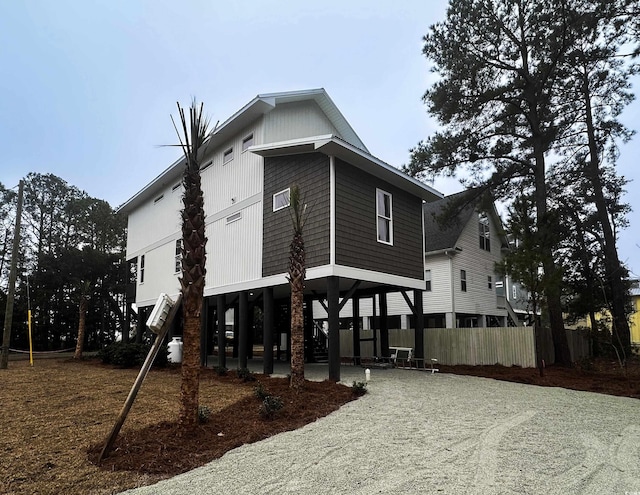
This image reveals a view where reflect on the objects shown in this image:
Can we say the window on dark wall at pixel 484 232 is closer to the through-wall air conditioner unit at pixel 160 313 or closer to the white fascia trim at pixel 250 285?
the white fascia trim at pixel 250 285

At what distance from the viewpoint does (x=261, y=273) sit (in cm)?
1263

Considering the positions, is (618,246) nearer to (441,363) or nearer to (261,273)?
(441,363)

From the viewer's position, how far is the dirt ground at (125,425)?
14.6ft

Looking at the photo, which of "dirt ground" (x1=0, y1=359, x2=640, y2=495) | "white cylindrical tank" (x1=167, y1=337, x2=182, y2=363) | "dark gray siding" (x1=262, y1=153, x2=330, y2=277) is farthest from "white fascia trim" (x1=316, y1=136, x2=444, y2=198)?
"white cylindrical tank" (x1=167, y1=337, x2=182, y2=363)

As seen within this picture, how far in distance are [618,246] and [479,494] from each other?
18.9 meters

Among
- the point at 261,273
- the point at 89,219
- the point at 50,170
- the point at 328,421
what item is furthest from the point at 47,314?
the point at 328,421

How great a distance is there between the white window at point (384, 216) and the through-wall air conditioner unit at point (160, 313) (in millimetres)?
7939

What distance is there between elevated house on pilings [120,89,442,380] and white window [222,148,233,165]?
0.04 m

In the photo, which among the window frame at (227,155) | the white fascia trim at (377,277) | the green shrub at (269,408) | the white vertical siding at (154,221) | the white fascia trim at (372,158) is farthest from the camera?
the white vertical siding at (154,221)

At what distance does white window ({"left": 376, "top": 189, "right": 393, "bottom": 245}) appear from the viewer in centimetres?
1276

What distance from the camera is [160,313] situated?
217 inches

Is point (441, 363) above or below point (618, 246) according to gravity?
below

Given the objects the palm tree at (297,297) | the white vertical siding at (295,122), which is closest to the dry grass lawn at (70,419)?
the palm tree at (297,297)

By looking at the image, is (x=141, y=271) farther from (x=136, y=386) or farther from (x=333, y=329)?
(x=136, y=386)
